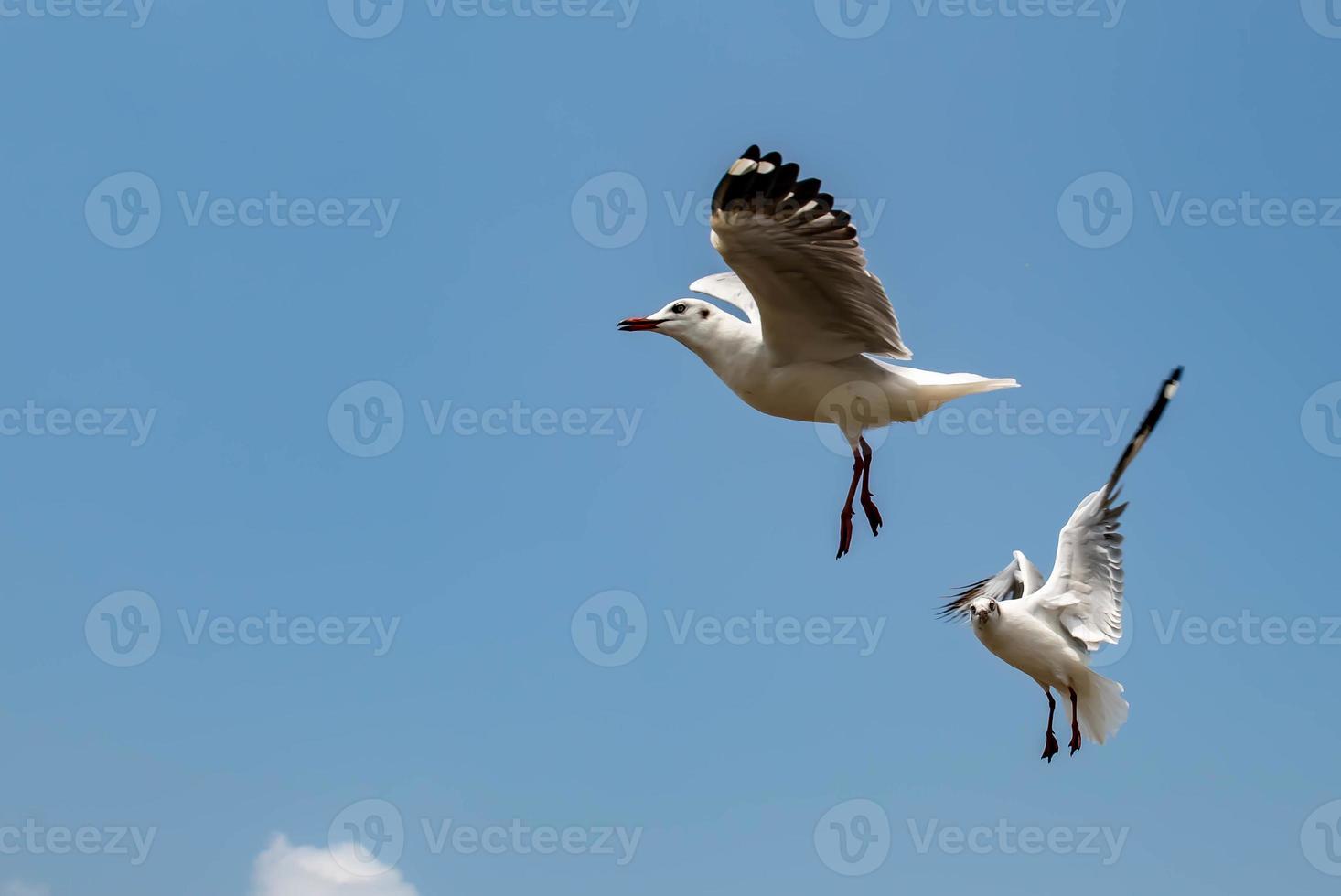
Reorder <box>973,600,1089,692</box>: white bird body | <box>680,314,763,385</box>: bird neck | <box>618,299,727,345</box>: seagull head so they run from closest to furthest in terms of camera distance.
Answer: <box>680,314,763,385</box>: bird neck
<box>618,299,727,345</box>: seagull head
<box>973,600,1089,692</box>: white bird body

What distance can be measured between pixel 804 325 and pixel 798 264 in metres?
0.44

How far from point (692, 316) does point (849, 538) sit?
4.74ft

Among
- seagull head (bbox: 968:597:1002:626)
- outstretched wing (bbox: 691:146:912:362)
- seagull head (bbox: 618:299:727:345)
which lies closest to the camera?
outstretched wing (bbox: 691:146:912:362)

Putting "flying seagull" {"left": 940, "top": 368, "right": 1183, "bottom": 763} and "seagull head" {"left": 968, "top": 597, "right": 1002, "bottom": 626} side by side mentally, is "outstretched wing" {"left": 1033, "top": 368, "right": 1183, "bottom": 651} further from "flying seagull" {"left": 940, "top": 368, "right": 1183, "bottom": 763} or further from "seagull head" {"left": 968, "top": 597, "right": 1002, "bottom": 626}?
"seagull head" {"left": 968, "top": 597, "right": 1002, "bottom": 626}

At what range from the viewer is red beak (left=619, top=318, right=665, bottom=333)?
303 inches

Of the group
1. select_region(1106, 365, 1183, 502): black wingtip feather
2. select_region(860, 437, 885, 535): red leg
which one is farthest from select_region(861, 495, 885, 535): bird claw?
select_region(1106, 365, 1183, 502): black wingtip feather

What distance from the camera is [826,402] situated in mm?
7418

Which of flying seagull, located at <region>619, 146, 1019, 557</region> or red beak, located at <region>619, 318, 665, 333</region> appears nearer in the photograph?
flying seagull, located at <region>619, 146, 1019, 557</region>

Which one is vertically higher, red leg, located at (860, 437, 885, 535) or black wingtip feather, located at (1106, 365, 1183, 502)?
black wingtip feather, located at (1106, 365, 1183, 502)

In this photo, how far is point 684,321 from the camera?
300 inches

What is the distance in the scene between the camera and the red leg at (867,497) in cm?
739

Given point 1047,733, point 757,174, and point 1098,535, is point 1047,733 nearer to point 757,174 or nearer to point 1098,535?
point 1098,535

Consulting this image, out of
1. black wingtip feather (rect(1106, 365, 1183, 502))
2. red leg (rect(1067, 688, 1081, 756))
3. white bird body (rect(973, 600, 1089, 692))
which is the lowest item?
red leg (rect(1067, 688, 1081, 756))

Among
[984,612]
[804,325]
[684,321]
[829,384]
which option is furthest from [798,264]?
[984,612]
